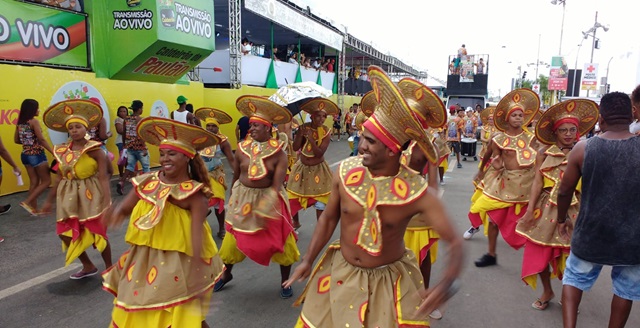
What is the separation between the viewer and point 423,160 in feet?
13.1

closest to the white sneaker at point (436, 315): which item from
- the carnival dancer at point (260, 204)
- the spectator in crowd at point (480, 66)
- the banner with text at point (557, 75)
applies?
the carnival dancer at point (260, 204)

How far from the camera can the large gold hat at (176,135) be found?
2.77 metres

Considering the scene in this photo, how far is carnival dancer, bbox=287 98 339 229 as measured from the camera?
223 inches

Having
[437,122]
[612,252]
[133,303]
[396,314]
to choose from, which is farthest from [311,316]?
[612,252]

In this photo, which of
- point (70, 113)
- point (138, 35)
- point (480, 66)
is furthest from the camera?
point (480, 66)

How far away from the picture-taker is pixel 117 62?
1090 centimetres

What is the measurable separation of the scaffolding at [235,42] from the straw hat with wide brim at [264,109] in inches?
426

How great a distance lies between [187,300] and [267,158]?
1.80 m

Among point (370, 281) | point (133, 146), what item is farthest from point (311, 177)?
point (133, 146)

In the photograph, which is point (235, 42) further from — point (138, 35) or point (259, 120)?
point (259, 120)

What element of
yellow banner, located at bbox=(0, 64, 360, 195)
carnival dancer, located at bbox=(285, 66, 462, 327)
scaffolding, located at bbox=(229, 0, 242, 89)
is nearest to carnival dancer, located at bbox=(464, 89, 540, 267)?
carnival dancer, located at bbox=(285, 66, 462, 327)

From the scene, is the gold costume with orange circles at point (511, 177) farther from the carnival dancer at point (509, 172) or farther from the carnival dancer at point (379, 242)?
the carnival dancer at point (379, 242)

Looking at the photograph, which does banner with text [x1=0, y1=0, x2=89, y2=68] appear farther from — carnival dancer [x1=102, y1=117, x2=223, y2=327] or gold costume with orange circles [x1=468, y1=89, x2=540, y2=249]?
gold costume with orange circles [x1=468, y1=89, x2=540, y2=249]

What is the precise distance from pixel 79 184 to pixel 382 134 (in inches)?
138
